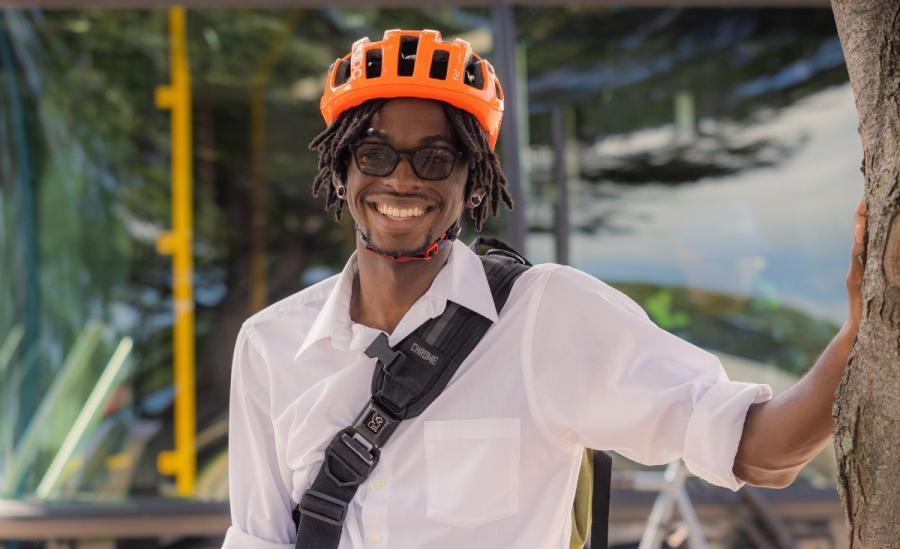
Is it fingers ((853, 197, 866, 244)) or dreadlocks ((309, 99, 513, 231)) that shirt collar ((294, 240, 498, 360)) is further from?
fingers ((853, 197, 866, 244))

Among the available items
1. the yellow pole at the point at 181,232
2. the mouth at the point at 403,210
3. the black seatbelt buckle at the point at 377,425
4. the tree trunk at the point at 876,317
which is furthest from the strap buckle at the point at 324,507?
the yellow pole at the point at 181,232

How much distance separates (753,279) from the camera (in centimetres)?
507

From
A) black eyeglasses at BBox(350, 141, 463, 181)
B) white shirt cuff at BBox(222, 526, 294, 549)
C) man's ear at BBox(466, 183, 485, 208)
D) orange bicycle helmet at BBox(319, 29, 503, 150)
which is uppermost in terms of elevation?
orange bicycle helmet at BBox(319, 29, 503, 150)

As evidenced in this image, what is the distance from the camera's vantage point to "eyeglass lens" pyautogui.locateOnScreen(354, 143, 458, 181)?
2043mm

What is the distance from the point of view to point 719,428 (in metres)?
1.68

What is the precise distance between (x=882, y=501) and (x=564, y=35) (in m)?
3.80

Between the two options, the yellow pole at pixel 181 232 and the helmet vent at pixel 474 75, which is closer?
the helmet vent at pixel 474 75

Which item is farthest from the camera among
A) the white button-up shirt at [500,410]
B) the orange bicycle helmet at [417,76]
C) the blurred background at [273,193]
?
the blurred background at [273,193]

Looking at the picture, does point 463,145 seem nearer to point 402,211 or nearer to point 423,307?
point 402,211

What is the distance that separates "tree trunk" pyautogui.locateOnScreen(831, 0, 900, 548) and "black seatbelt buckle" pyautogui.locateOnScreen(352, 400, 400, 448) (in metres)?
0.78

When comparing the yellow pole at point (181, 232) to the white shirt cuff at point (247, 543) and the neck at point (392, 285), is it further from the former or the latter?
the neck at point (392, 285)

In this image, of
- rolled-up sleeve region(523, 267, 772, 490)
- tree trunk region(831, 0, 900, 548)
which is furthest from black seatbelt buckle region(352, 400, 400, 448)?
tree trunk region(831, 0, 900, 548)

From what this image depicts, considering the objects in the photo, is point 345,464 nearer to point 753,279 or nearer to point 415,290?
point 415,290

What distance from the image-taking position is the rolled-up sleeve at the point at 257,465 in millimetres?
2162
